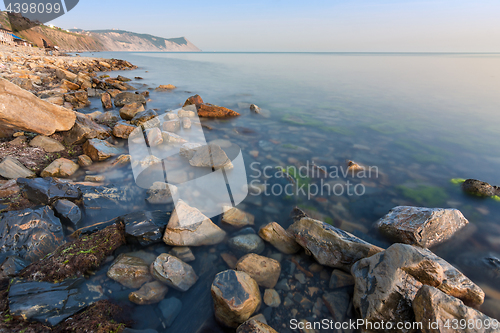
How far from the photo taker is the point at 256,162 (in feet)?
17.4

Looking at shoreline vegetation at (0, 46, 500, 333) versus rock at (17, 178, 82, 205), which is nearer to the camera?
shoreline vegetation at (0, 46, 500, 333)

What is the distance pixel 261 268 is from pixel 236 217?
3.24ft

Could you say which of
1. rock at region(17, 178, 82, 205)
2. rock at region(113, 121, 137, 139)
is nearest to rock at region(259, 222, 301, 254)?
rock at region(17, 178, 82, 205)

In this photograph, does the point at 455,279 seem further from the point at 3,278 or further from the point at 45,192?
the point at 45,192

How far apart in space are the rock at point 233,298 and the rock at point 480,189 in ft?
16.1

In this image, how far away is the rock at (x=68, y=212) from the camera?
297 cm

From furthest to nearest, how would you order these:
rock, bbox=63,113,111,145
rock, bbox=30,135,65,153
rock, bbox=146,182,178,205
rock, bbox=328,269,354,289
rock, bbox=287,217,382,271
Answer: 1. rock, bbox=63,113,111,145
2. rock, bbox=30,135,65,153
3. rock, bbox=146,182,178,205
4. rock, bbox=287,217,382,271
5. rock, bbox=328,269,354,289

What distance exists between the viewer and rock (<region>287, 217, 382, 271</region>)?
2547mm

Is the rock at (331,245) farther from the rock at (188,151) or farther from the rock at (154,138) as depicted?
the rock at (154,138)

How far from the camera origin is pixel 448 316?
160 centimetres

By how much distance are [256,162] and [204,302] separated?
342cm

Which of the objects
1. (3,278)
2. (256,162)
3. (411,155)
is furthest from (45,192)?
(411,155)

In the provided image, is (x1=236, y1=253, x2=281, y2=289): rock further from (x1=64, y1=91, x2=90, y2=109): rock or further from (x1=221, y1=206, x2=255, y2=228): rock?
(x1=64, y1=91, x2=90, y2=109): rock

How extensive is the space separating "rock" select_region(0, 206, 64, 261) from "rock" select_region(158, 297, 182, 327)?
155 centimetres
